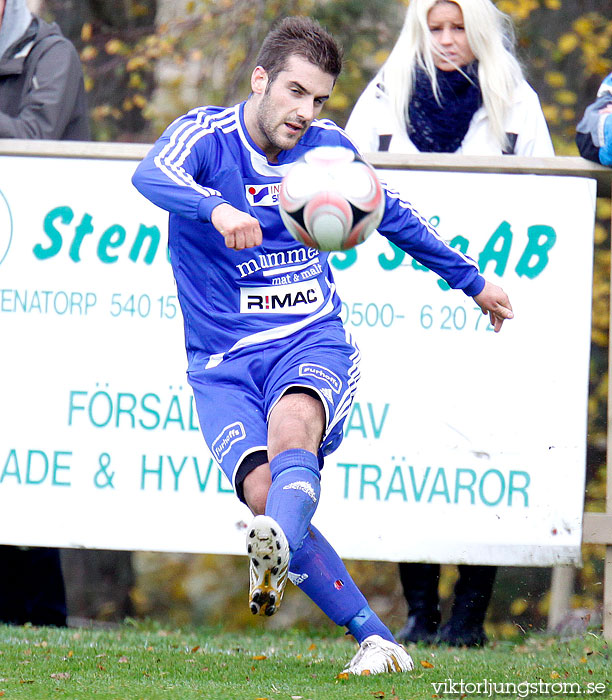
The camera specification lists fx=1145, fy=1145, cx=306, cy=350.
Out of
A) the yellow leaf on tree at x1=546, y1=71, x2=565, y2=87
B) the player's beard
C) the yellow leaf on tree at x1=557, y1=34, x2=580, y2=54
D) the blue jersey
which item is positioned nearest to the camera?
the player's beard

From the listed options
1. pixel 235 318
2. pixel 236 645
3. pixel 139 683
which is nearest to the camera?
pixel 139 683

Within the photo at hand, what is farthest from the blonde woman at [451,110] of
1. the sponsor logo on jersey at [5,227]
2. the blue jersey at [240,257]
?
the sponsor logo on jersey at [5,227]

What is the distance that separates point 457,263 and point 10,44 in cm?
290

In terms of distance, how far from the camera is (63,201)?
5.82 meters

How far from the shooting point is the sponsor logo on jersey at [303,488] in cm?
375

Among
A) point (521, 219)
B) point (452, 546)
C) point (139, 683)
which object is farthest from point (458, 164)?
point (139, 683)

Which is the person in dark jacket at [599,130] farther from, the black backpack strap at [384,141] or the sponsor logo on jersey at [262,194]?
the sponsor logo on jersey at [262,194]

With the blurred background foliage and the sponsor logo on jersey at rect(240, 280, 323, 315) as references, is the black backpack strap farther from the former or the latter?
the blurred background foliage

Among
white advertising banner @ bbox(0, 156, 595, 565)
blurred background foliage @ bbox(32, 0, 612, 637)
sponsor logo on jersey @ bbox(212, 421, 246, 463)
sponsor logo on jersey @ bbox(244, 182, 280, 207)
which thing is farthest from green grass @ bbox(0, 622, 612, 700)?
blurred background foliage @ bbox(32, 0, 612, 637)

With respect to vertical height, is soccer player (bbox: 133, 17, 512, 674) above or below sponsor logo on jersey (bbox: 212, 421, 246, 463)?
above

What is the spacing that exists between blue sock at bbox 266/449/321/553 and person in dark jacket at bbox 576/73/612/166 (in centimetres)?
249

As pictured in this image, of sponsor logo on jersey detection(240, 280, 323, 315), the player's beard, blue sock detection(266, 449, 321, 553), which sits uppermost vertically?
the player's beard

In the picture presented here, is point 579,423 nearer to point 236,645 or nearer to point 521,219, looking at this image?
point 521,219

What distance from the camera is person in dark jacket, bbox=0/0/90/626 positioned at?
5.91 m
